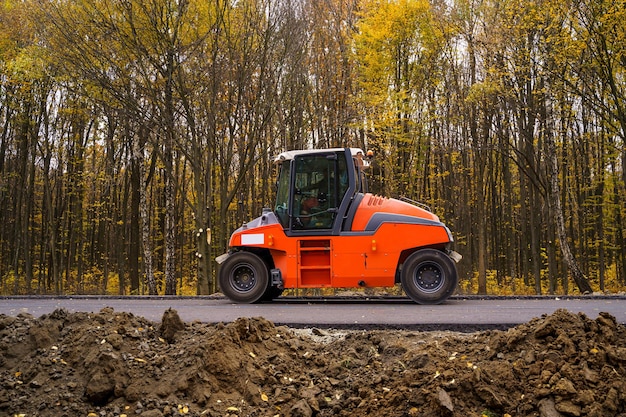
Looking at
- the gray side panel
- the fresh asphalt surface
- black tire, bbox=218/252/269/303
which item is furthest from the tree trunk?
black tire, bbox=218/252/269/303

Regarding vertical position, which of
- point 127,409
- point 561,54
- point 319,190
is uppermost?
point 561,54

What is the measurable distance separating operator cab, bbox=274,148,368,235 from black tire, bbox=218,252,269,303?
0.91 metres

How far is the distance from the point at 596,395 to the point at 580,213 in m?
25.2

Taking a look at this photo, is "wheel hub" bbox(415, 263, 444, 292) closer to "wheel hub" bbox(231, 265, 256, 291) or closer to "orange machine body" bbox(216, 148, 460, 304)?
"orange machine body" bbox(216, 148, 460, 304)

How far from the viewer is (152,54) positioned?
1630 centimetres

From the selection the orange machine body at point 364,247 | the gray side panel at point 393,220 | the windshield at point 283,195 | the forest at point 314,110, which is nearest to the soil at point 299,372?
the orange machine body at point 364,247

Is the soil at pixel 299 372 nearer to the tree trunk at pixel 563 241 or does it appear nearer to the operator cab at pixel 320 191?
the operator cab at pixel 320 191

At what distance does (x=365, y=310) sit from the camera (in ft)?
29.7

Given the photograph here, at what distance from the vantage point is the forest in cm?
1588

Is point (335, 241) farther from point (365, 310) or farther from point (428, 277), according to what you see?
point (428, 277)

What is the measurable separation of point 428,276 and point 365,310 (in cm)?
166

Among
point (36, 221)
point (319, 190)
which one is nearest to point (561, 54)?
point (319, 190)

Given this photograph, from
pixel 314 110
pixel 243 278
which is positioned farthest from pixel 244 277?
pixel 314 110

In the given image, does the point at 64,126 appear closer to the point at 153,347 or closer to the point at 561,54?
the point at 561,54
